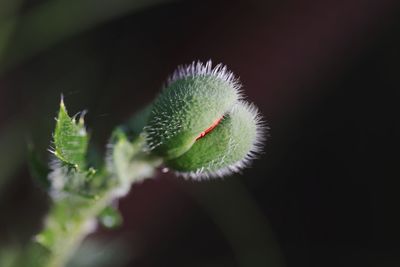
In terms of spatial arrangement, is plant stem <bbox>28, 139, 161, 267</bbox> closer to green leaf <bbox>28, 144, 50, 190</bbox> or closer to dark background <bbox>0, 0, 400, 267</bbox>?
green leaf <bbox>28, 144, 50, 190</bbox>

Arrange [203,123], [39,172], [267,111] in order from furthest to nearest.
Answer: [267,111] < [39,172] < [203,123]

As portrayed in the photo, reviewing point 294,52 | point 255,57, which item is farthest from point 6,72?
point 294,52

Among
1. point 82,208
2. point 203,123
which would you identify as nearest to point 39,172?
point 82,208

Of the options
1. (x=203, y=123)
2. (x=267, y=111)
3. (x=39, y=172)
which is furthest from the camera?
(x=267, y=111)

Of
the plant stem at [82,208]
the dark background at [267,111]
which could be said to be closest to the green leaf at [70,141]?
the plant stem at [82,208]

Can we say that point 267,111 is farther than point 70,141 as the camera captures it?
Yes

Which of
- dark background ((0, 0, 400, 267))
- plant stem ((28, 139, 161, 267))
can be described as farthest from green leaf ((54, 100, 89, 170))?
dark background ((0, 0, 400, 267))

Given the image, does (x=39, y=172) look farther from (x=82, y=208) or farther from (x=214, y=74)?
(x=214, y=74)

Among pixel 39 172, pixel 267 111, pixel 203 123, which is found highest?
pixel 267 111

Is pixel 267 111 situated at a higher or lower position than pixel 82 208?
higher
